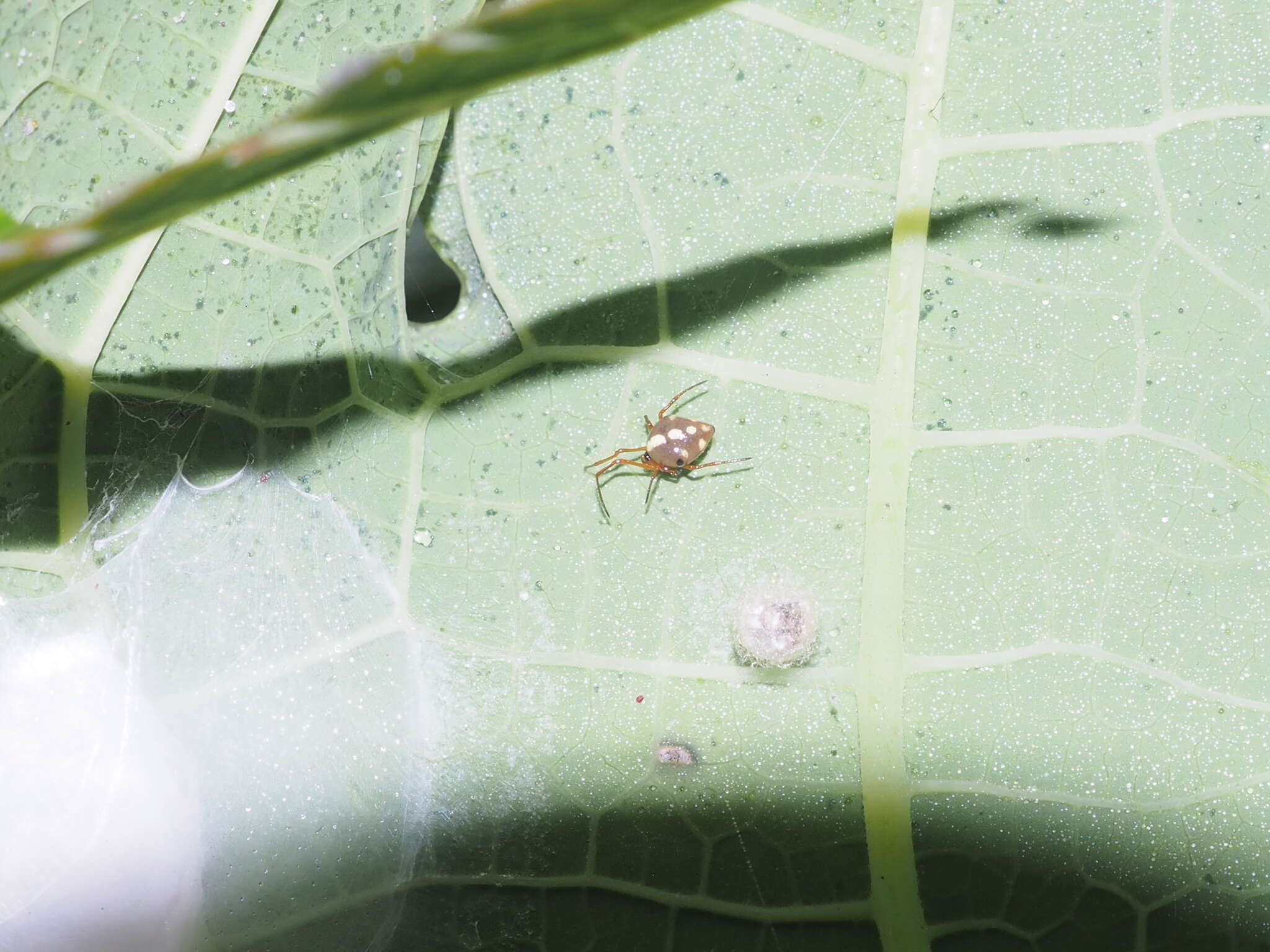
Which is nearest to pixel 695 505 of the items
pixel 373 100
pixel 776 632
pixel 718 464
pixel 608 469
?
pixel 718 464

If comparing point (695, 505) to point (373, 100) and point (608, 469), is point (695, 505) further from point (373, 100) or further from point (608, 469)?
point (373, 100)

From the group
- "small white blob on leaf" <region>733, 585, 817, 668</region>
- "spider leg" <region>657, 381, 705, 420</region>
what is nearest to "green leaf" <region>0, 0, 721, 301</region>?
"spider leg" <region>657, 381, 705, 420</region>

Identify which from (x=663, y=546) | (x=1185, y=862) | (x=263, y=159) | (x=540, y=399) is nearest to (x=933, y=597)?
(x=663, y=546)

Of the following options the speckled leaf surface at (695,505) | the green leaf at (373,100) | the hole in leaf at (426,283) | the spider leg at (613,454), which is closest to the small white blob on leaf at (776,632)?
the speckled leaf surface at (695,505)

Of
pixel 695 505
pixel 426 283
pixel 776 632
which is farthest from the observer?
pixel 426 283

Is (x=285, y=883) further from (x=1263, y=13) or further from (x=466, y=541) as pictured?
(x=1263, y=13)

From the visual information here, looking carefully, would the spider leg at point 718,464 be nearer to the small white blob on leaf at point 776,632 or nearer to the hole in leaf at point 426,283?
the small white blob on leaf at point 776,632

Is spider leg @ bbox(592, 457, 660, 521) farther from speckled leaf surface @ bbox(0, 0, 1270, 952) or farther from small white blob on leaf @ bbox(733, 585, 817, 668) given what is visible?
small white blob on leaf @ bbox(733, 585, 817, 668)
